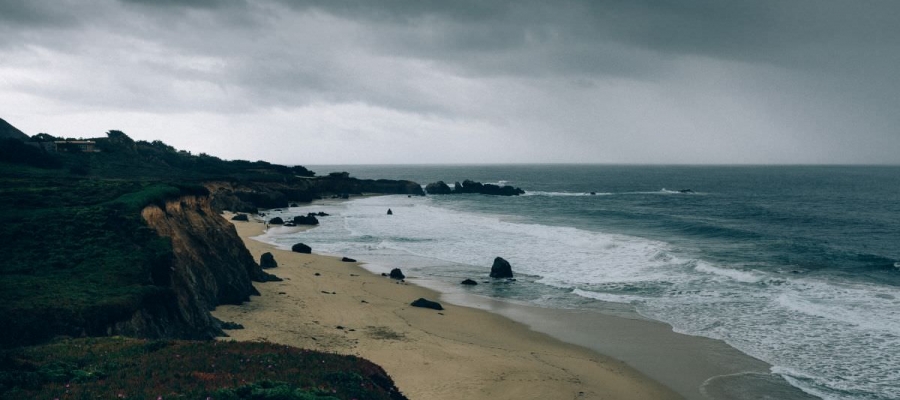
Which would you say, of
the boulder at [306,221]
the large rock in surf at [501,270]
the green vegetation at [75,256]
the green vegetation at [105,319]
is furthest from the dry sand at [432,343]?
the boulder at [306,221]

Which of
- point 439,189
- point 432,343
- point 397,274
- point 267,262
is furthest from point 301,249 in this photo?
point 439,189

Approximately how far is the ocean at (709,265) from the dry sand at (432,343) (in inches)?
217

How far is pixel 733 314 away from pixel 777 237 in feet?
102

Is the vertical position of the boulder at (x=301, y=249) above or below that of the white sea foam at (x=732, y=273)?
above

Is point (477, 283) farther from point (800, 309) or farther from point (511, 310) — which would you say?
point (800, 309)

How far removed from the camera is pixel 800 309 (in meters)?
27.5

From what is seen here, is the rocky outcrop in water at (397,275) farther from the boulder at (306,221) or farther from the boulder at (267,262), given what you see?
the boulder at (306,221)

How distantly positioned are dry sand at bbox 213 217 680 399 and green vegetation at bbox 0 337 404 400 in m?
5.07

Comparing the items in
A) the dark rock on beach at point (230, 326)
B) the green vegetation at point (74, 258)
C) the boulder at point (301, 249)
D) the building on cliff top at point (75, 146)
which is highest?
the building on cliff top at point (75, 146)

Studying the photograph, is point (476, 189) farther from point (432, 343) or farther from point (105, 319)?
point (105, 319)

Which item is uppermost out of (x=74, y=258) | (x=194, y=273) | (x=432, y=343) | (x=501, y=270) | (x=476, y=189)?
(x=476, y=189)

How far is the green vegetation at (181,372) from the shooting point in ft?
35.3

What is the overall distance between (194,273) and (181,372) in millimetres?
13435

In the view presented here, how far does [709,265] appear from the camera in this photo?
38.8m
